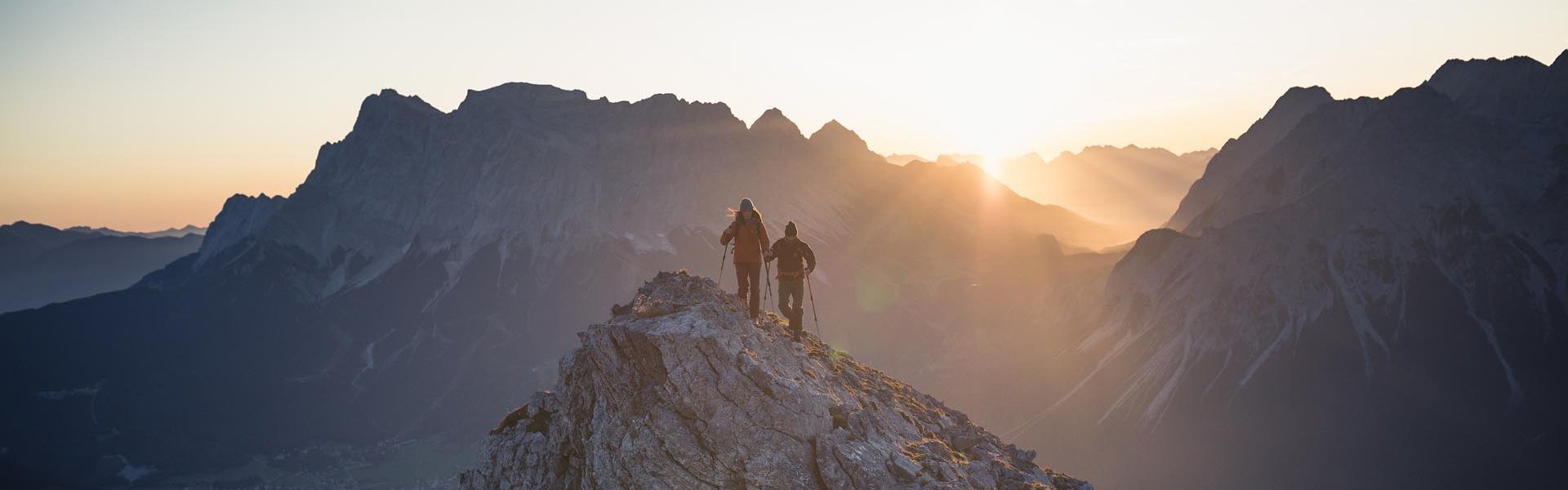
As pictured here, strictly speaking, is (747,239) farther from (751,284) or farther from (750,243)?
(751,284)

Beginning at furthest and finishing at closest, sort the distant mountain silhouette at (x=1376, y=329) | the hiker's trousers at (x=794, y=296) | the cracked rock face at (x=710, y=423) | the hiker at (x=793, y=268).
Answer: the distant mountain silhouette at (x=1376, y=329) < the hiker's trousers at (x=794, y=296) < the hiker at (x=793, y=268) < the cracked rock face at (x=710, y=423)

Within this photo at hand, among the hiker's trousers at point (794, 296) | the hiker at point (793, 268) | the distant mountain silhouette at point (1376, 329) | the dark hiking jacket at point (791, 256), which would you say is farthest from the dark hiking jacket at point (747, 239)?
the distant mountain silhouette at point (1376, 329)

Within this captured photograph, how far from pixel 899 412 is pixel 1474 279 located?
18370 cm

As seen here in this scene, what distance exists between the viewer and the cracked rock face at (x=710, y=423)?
25156 mm

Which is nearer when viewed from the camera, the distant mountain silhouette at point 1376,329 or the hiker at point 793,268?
the hiker at point 793,268

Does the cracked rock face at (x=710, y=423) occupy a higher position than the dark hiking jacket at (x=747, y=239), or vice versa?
the dark hiking jacket at (x=747, y=239)

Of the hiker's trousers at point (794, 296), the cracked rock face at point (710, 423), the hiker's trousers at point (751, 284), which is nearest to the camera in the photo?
the cracked rock face at point (710, 423)

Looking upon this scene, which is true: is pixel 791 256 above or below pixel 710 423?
above

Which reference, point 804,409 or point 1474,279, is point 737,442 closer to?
point 804,409

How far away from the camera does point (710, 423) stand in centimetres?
2572

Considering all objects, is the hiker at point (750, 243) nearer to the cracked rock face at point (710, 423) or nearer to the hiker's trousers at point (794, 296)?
the cracked rock face at point (710, 423)

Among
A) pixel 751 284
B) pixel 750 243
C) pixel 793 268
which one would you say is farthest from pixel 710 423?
pixel 793 268

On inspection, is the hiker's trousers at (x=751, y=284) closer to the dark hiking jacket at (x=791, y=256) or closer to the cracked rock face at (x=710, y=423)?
the cracked rock face at (x=710, y=423)

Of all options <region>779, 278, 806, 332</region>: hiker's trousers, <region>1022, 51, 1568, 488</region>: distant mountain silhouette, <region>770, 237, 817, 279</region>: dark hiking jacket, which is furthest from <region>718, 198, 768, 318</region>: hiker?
<region>1022, 51, 1568, 488</region>: distant mountain silhouette
